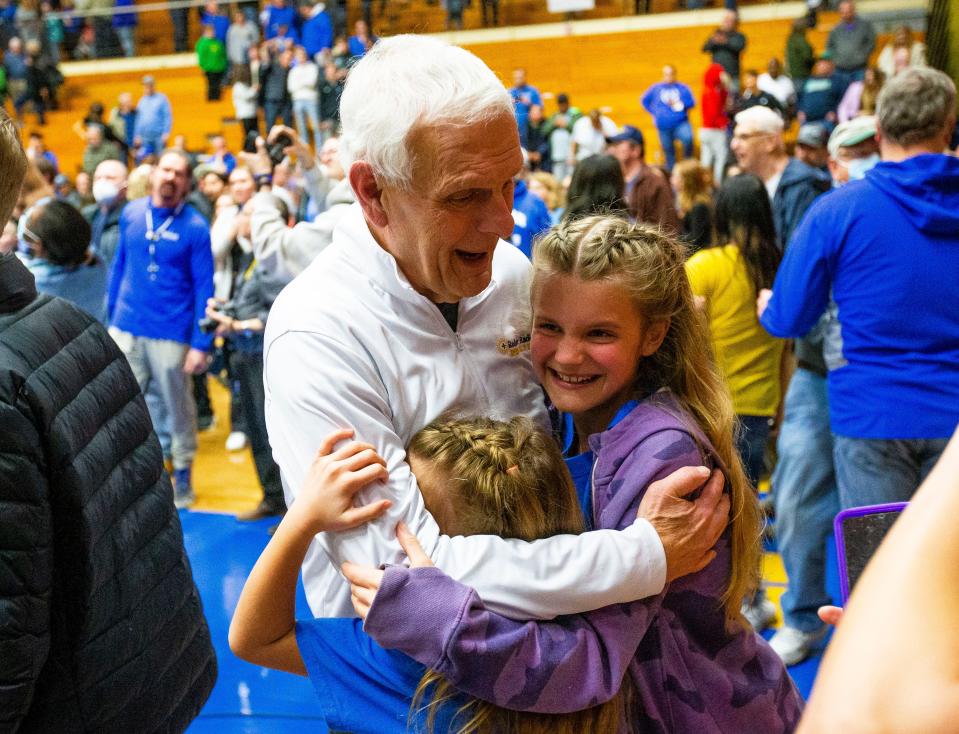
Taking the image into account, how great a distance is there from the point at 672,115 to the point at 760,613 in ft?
32.0

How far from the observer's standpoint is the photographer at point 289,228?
413 cm

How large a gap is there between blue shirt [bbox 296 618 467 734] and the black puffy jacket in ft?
1.36

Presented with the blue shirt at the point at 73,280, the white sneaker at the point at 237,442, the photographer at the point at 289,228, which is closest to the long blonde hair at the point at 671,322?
the photographer at the point at 289,228

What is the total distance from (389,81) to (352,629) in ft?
2.35

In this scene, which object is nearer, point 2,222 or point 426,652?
point 426,652

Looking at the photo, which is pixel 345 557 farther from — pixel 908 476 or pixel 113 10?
pixel 113 10

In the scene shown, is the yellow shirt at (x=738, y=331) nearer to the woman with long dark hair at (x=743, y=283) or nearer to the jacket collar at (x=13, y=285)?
the woman with long dark hair at (x=743, y=283)

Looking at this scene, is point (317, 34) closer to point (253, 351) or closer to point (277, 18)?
point (277, 18)

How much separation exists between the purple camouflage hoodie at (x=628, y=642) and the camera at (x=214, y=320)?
3896 mm

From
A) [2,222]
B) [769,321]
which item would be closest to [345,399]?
[2,222]

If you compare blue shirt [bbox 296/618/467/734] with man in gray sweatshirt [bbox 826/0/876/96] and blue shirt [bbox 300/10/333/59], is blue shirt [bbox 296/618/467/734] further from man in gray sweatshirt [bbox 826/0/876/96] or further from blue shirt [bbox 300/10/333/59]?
blue shirt [bbox 300/10/333/59]

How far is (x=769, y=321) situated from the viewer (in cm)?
309

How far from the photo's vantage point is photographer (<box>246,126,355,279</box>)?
413 cm

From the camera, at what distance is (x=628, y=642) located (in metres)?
1.28
